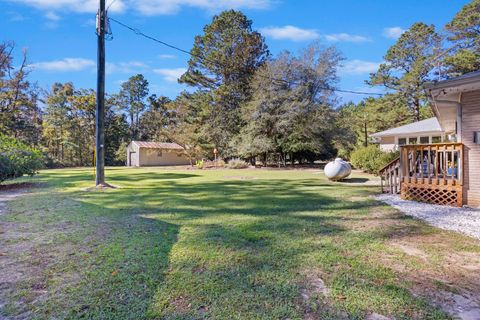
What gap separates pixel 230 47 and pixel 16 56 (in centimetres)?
2067

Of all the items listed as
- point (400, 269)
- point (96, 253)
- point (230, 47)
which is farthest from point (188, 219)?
point (230, 47)

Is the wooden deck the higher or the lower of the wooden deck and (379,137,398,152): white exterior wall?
the lower

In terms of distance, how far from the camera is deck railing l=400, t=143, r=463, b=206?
613 cm

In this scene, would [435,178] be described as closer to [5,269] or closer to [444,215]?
[444,215]

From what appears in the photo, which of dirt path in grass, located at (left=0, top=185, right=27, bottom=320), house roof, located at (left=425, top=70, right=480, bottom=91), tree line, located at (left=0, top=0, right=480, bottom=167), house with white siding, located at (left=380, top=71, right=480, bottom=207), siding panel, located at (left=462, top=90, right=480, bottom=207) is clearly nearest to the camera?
dirt path in grass, located at (left=0, top=185, right=27, bottom=320)

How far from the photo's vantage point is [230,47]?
25891mm

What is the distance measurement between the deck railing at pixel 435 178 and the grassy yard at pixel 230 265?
6.22 ft

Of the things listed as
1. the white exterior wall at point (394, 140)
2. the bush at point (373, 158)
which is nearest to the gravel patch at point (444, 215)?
the bush at point (373, 158)

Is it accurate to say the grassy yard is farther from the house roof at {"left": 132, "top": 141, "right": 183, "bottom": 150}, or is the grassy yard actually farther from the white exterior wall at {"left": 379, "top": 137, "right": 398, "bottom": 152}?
the house roof at {"left": 132, "top": 141, "right": 183, "bottom": 150}

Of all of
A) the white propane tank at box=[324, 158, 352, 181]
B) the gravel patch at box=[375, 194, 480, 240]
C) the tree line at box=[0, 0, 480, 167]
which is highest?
the tree line at box=[0, 0, 480, 167]

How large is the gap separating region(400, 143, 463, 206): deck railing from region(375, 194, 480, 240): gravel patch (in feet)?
1.01

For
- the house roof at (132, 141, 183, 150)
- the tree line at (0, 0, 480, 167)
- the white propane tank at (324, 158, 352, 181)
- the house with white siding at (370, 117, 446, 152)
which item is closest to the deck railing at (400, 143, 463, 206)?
the white propane tank at (324, 158, 352, 181)

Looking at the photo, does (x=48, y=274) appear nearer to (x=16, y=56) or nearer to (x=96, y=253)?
(x=96, y=253)

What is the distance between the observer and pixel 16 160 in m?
9.77
